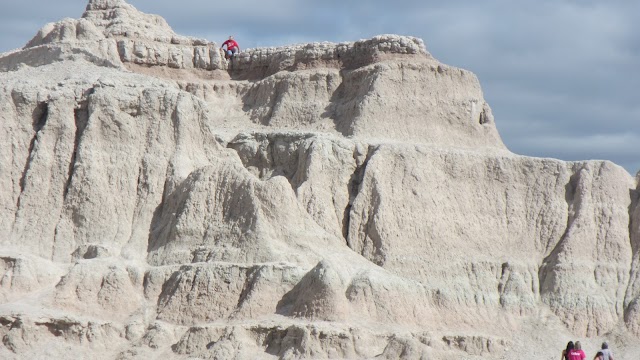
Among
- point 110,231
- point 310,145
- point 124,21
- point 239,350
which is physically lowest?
point 239,350

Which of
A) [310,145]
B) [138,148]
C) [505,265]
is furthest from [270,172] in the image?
[505,265]

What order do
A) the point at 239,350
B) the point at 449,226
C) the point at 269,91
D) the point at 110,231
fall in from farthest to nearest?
the point at 269,91 < the point at 449,226 < the point at 110,231 < the point at 239,350

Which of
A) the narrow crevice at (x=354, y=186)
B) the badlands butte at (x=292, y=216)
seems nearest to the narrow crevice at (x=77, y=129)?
the badlands butte at (x=292, y=216)

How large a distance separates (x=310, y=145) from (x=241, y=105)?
795 cm

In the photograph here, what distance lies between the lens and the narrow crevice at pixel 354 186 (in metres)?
55.6

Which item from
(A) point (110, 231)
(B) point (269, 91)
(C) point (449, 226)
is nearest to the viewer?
(A) point (110, 231)

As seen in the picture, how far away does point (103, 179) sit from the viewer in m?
53.3

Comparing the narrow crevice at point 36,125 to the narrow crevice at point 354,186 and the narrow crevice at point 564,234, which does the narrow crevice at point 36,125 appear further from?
the narrow crevice at point 564,234

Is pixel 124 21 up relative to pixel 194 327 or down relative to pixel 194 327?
up

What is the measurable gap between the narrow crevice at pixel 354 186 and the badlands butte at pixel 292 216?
0.08 metres

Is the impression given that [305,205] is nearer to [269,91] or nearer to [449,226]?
[449,226]

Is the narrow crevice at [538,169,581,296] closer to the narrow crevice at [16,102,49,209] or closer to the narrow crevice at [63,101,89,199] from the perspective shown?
the narrow crevice at [63,101,89,199]

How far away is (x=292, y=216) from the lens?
5231cm

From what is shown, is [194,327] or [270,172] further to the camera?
[270,172]
